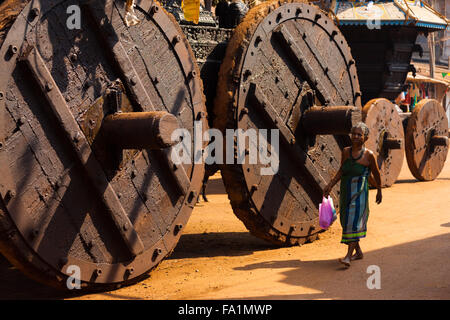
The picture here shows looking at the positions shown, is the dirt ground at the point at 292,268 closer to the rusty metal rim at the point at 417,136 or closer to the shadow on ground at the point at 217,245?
the shadow on ground at the point at 217,245

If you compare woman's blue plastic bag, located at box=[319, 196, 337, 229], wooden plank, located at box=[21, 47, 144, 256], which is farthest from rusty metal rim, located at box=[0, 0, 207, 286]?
woman's blue plastic bag, located at box=[319, 196, 337, 229]

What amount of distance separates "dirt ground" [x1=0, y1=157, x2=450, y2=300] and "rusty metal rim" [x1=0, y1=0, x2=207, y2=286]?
164 millimetres

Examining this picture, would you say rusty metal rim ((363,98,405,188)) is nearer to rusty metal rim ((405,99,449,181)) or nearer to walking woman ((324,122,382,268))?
rusty metal rim ((405,99,449,181))

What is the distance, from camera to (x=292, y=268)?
543cm

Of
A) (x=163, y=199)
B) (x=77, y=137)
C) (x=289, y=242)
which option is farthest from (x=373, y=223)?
(x=77, y=137)

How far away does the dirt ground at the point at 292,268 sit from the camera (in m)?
4.62

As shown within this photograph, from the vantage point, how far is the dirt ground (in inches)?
182

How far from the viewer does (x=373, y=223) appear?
7539mm

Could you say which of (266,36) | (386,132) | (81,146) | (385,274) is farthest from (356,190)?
(386,132)

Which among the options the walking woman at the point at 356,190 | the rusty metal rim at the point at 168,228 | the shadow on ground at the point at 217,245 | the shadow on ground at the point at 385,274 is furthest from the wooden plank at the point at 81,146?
the walking woman at the point at 356,190

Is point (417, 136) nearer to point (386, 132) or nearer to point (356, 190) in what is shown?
point (386, 132)

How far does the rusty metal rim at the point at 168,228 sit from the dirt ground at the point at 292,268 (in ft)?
0.54

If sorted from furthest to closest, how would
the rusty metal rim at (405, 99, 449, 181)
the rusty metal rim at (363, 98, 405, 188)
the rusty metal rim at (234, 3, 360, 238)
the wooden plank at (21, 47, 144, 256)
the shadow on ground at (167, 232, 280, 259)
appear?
the rusty metal rim at (405, 99, 449, 181)
the rusty metal rim at (363, 98, 405, 188)
the shadow on ground at (167, 232, 280, 259)
the rusty metal rim at (234, 3, 360, 238)
the wooden plank at (21, 47, 144, 256)

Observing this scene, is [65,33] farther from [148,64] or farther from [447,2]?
[447,2]
